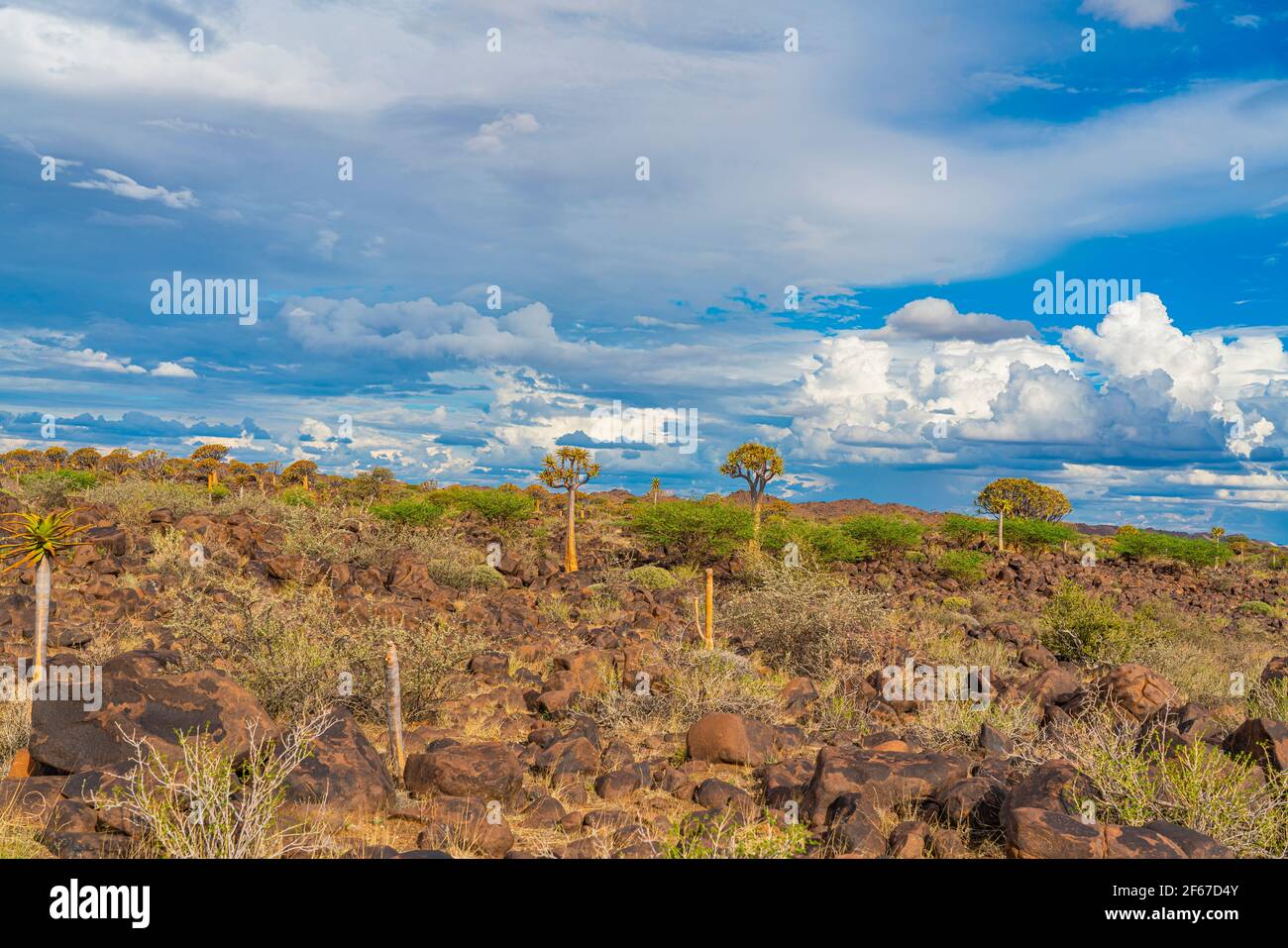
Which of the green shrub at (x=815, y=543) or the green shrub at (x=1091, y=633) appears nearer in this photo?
the green shrub at (x=1091, y=633)

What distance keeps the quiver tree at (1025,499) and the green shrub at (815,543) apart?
21929mm

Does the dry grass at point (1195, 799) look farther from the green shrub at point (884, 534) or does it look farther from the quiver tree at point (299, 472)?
the quiver tree at point (299, 472)

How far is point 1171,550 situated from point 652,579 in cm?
2505

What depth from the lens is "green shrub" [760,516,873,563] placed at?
26188 millimetres

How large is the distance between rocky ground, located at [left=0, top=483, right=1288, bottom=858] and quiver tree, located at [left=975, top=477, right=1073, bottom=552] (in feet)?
95.9

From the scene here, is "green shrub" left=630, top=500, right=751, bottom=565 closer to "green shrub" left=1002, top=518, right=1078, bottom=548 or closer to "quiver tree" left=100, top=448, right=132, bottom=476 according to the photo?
"green shrub" left=1002, top=518, right=1078, bottom=548

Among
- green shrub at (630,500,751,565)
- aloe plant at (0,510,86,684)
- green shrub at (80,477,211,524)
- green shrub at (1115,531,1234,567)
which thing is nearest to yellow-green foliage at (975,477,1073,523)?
green shrub at (1115,531,1234,567)

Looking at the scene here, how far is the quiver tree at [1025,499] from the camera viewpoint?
153 ft

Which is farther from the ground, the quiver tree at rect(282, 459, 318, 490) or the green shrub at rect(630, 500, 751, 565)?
the quiver tree at rect(282, 459, 318, 490)

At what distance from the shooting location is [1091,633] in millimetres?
14438

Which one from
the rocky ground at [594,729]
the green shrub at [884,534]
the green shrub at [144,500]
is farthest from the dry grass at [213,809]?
the green shrub at [884,534]
